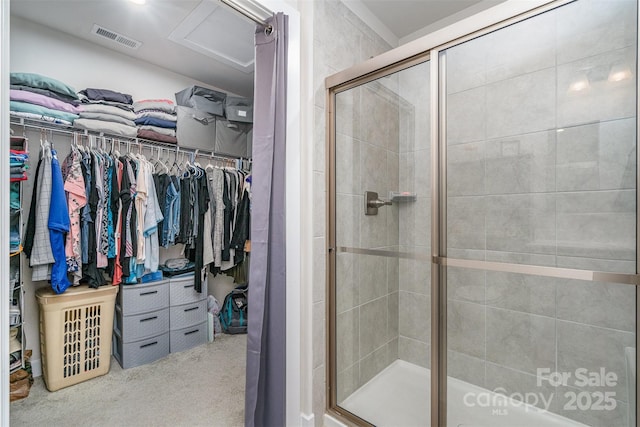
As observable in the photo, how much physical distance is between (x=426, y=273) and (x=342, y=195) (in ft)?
1.89

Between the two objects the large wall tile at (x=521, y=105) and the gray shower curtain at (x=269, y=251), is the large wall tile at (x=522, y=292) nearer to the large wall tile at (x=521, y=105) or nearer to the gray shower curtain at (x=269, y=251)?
the large wall tile at (x=521, y=105)

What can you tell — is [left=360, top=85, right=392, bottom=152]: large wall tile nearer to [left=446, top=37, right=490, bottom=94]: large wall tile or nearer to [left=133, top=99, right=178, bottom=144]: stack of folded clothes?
[left=446, top=37, right=490, bottom=94]: large wall tile

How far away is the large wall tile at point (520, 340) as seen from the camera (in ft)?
4.29

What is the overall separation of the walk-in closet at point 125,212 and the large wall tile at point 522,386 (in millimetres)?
1366

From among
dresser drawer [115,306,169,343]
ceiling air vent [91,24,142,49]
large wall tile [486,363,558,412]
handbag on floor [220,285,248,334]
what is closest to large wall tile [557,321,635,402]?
large wall tile [486,363,558,412]

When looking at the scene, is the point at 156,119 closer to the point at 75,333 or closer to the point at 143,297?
the point at 143,297

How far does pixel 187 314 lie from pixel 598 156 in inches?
108

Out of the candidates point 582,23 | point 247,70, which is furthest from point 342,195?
point 247,70

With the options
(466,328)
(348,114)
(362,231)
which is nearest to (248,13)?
(348,114)

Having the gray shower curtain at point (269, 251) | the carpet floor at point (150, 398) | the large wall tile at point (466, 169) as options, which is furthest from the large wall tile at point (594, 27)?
the carpet floor at point (150, 398)

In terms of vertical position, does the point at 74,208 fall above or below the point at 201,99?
below

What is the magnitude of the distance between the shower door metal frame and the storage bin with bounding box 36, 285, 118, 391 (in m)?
1.62

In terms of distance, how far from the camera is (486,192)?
4.21 feet

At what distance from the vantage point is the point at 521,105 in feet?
4.00
